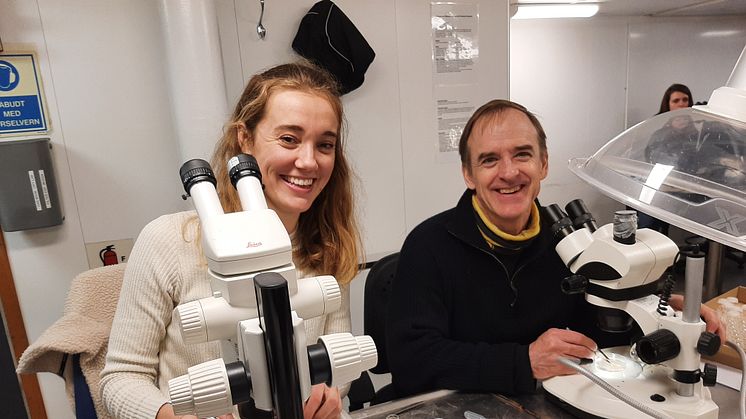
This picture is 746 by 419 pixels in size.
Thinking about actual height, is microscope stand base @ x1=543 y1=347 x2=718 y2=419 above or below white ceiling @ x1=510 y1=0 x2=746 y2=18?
below

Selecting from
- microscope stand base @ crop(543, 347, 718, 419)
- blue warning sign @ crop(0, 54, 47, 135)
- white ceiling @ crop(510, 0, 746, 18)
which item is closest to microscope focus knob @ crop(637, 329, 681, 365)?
microscope stand base @ crop(543, 347, 718, 419)

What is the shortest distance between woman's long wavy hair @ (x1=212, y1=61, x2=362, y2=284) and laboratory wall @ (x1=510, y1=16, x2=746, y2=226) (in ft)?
9.70

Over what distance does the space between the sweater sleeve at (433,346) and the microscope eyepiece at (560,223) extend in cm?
29

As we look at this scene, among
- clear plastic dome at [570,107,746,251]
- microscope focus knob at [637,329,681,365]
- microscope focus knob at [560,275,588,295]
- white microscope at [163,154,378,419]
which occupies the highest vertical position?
clear plastic dome at [570,107,746,251]

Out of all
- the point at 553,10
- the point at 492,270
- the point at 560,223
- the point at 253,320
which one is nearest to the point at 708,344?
the point at 560,223

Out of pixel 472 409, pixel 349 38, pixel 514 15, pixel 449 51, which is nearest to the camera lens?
pixel 472 409

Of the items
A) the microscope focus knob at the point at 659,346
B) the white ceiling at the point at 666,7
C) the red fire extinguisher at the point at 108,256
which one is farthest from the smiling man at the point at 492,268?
the white ceiling at the point at 666,7

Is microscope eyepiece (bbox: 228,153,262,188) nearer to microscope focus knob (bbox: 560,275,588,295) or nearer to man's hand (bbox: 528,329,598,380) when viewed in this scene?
microscope focus knob (bbox: 560,275,588,295)

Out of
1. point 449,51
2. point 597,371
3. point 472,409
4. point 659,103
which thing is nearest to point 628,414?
point 597,371

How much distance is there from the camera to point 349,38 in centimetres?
221

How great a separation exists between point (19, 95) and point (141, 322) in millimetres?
1455

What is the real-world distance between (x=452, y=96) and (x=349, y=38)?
0.68 meters

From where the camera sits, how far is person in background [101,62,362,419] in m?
0.98

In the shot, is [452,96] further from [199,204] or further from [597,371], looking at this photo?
[199,204]
